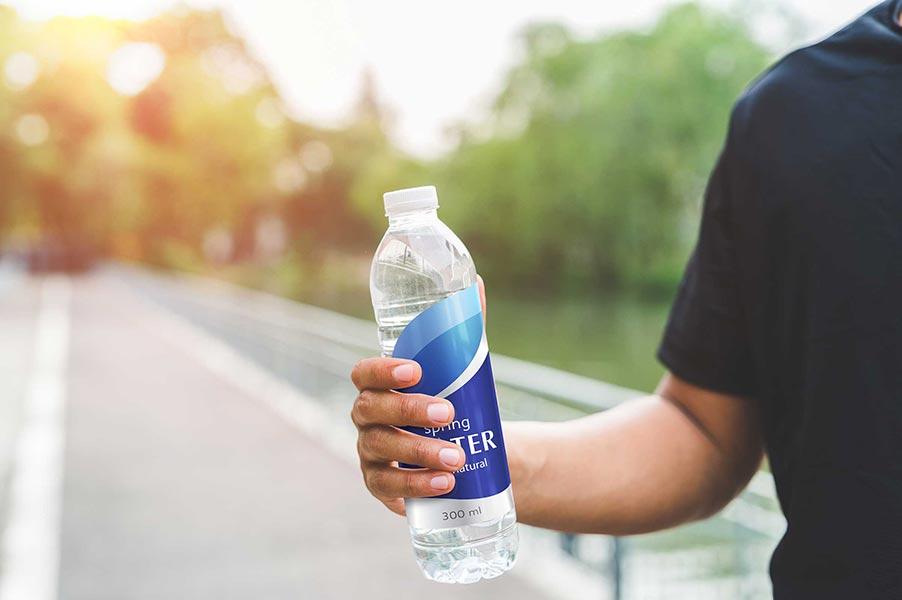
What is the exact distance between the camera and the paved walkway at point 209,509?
178 inches

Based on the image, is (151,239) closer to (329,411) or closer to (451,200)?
(451,200)

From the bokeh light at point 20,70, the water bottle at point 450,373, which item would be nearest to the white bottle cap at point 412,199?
the water bottle at point 450,373

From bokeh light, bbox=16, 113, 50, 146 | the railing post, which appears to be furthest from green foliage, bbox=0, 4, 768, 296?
the railing post

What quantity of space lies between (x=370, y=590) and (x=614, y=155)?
2549 cm

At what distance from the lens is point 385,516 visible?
5496 millimetres

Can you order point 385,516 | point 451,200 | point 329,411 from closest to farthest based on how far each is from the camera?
1. point 385,516
2. point 329,411
3. point 451,200

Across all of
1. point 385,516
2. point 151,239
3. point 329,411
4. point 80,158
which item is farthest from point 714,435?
point 151,239

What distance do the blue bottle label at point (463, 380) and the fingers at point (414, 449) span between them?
2cm

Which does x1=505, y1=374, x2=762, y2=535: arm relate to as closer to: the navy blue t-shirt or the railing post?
the navy blue t-shirt

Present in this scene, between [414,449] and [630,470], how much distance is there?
1.50ft

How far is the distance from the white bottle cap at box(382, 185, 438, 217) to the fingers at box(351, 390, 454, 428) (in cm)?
23

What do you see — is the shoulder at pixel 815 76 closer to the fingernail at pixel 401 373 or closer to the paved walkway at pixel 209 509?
the fingernail at pixel 401 373

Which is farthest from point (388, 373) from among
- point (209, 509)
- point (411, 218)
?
point (209, 509)

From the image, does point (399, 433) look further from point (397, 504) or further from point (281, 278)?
point (281, 278)
